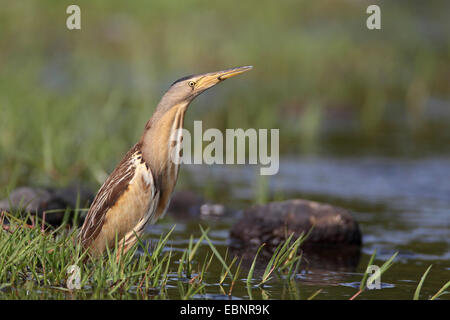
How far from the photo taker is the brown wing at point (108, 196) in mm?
6008

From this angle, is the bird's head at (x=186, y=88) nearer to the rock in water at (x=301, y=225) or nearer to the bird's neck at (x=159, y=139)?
the bird's neck at (x=159, y=139)

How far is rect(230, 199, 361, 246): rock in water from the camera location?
830 cm

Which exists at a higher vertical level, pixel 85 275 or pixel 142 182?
pixel 142 182

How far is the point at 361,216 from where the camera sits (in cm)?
981

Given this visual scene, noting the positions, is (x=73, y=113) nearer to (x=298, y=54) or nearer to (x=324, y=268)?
(x=324, y=268)

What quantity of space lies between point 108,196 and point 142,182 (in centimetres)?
28

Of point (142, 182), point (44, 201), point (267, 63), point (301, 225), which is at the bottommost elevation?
point (301, 225)

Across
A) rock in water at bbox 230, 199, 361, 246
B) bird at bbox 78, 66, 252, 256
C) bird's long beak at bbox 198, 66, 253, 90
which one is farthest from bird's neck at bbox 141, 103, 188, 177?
rock in water at bbox 230, 199, 361, 246

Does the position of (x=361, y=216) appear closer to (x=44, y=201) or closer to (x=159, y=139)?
(x=44, y=201)

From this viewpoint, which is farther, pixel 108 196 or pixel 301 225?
pixel 301 225

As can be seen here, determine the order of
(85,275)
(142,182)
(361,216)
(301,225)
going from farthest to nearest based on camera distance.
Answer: (361,216), (301,225), (142,182), (85,275)

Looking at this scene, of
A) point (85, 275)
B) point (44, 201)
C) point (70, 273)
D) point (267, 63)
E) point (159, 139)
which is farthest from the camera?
point (267, 63)

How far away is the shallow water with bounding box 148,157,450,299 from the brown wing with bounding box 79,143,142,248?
865 mm

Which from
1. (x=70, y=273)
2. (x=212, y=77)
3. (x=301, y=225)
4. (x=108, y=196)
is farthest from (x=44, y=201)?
(x=212, y=77)
